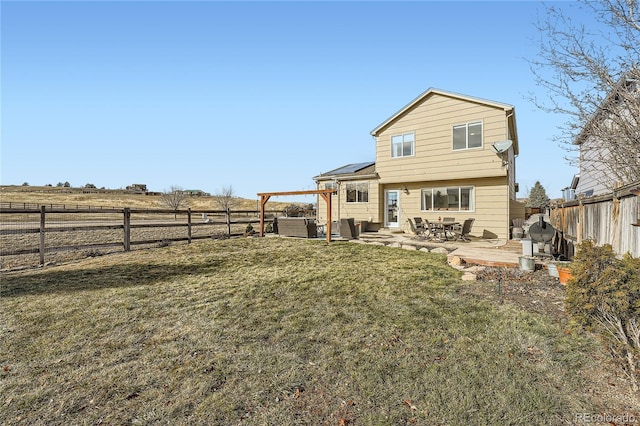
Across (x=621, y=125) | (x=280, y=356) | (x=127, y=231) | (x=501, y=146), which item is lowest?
(x=280, y=356)

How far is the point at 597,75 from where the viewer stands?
438 centimetres

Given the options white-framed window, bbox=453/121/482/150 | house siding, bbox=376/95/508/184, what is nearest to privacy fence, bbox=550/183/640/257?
house siding, bbox=376/95/508/184

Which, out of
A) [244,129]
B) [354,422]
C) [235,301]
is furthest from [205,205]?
[354,422]

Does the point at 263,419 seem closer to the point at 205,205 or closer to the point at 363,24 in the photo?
the point at 363,24

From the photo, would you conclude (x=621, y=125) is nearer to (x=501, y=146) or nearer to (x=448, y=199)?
(x=501, y=146)

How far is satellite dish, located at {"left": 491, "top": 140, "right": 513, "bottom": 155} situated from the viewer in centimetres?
1280

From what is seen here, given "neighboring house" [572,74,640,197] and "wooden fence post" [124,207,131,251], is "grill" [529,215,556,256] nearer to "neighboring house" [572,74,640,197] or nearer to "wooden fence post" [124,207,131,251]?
"neighboring house" [572,74,640,197]

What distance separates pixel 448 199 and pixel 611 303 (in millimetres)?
12692

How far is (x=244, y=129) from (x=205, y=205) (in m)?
40.5

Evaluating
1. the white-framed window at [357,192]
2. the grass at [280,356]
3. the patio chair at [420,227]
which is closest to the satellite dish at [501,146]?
the patio chair at [420,227]

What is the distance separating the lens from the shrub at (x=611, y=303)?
123 inches

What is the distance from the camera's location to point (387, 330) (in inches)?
174

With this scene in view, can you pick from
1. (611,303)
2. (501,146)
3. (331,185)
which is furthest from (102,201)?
(611,303)

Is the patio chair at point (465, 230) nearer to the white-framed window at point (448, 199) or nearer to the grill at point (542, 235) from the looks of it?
the white-framed window at point (448, 199)
